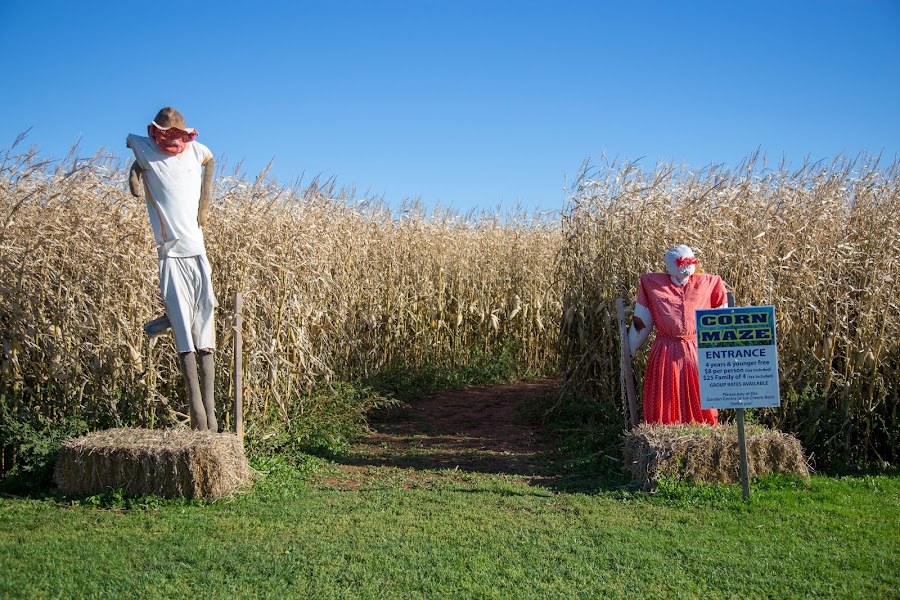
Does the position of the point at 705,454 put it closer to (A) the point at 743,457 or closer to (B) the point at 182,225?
(A) the point at 743,457

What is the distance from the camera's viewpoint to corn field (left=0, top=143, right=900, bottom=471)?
644 cm

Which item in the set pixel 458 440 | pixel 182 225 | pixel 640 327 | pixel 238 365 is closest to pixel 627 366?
pixel 640 327

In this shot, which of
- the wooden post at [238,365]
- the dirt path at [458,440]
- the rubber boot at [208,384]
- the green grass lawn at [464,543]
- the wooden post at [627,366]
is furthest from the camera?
the dirt path at [458,440]

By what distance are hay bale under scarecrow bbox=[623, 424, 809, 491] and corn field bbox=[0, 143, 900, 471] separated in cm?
99

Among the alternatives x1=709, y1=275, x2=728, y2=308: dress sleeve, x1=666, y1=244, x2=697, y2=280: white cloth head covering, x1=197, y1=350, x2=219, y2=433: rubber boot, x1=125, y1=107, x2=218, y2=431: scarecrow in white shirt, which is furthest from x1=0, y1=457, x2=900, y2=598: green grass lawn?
x1=666, y1=244, x2=697, y2=280: white cloth head covering

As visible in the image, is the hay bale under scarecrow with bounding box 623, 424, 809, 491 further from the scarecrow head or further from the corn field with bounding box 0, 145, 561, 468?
the scarecrow head

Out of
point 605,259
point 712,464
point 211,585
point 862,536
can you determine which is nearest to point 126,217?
point 211,585

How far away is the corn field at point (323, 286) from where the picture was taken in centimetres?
644

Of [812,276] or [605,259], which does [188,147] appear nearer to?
[605,259]

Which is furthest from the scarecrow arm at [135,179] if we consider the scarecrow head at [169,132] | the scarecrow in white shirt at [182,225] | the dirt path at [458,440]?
the dirt path at [458,440]

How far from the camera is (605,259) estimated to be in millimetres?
8516

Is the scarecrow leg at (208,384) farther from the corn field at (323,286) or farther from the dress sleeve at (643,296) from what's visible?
the dress sleeve at (643,296)

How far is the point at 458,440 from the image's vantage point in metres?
8.41

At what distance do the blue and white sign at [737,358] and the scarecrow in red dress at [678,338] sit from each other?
2.66 feet
